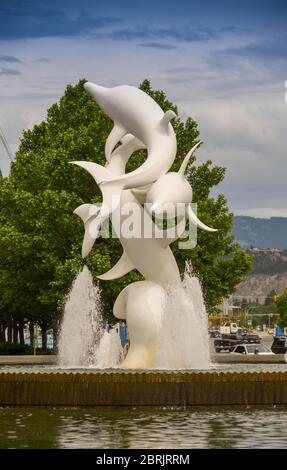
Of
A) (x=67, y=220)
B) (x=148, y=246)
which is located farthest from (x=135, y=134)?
(x=67, y=220)

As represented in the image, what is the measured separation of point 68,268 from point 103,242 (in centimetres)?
209

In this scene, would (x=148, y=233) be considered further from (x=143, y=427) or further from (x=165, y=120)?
(x=143, y=427)

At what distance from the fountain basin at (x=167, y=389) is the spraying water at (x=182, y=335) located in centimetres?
645

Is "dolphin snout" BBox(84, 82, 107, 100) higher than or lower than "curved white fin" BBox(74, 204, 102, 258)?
higher

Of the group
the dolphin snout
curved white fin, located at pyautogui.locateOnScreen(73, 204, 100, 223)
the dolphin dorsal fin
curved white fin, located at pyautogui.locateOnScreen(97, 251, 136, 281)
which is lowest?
curved white fin, located at pyautogui.locateOnScreen(97, 251, 136, 281)

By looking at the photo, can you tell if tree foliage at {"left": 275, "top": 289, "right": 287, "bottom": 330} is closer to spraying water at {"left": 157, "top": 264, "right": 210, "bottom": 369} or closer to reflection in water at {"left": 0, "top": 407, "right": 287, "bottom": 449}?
spraying water at {"left": 157, "top": 264, "right": 210, "bottom": 369}

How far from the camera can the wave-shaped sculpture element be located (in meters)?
31.9

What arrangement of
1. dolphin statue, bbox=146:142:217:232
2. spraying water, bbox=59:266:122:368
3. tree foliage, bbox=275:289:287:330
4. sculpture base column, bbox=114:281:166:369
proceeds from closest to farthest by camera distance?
dolphin statue, bbox=146:142:217:232 → sculpture base column, bbox=114:281:166:369 → spraying water, bbox=59:266:122:368 → tree foliage, bbox=275:289:287:330

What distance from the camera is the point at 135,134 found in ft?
109

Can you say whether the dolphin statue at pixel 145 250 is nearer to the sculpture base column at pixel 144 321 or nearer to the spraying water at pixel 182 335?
the sculpture base column at pixel 144 321

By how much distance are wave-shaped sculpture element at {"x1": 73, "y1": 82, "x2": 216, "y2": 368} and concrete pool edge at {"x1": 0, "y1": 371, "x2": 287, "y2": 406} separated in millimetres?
6236

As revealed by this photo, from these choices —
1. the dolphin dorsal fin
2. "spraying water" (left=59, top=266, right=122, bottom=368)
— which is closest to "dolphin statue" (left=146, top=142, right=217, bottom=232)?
the dolphin dorsal fin

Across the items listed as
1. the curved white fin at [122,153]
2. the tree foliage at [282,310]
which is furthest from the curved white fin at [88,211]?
the tree foliage at [282,310]

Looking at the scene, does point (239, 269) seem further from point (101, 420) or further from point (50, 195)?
point (101, 420)
